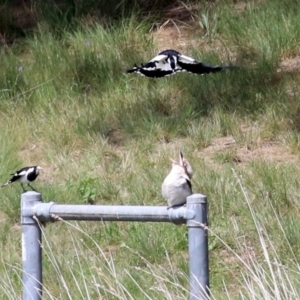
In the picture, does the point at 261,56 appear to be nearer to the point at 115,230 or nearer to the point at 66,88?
the point at 66,88

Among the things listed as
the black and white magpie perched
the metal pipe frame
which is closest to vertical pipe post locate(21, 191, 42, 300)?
the metal pipe frame

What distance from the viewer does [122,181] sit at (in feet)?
21.1

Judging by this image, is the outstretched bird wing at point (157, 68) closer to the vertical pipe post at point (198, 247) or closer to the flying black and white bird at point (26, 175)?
the flying black and white bird at point (26, 175)

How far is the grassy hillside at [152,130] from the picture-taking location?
547 centimetres

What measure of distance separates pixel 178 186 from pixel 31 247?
59cm

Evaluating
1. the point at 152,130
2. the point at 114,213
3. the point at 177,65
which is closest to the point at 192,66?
the point at 177,65

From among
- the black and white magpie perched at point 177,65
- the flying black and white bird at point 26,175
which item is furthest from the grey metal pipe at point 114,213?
the black and white magpie perched at point 177,65

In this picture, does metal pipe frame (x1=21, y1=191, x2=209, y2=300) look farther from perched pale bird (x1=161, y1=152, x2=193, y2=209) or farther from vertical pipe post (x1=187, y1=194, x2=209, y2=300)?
perched pale bird (x1=161, y1=152, x2=193, y2=209)

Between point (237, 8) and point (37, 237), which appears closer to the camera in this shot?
point (37, 237)

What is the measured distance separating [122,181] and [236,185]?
86 cm

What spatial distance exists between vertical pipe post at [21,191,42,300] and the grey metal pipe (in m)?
0.04

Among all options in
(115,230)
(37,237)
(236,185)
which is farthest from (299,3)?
(37,237)

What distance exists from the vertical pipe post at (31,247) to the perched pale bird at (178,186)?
1.57ft

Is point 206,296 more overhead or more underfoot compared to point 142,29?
more overhead
